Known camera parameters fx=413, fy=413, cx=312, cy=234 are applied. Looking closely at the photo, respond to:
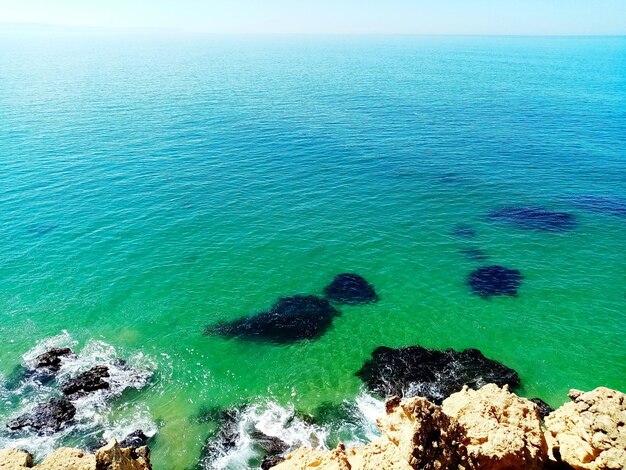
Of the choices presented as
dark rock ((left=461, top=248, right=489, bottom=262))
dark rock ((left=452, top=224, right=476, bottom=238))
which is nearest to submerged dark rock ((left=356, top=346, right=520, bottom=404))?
dark rock ((left=461, top=248, right=489, bottom=262))

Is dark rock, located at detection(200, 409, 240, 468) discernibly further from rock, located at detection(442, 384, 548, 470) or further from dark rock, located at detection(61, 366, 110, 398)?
rock, located at detection(442, 384, 548, 470)

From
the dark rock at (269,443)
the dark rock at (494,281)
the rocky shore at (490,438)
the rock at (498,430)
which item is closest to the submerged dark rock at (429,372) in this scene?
the dark rock at (269,443)

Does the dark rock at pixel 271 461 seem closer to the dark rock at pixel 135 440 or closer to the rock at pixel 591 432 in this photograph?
the dark rock at pixel 135 440

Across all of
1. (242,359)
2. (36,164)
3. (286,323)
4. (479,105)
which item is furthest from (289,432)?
(479,105)

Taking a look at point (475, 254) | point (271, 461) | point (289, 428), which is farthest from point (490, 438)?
point (475, 254)

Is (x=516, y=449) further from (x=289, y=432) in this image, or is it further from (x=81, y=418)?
(x=81, y=418)
